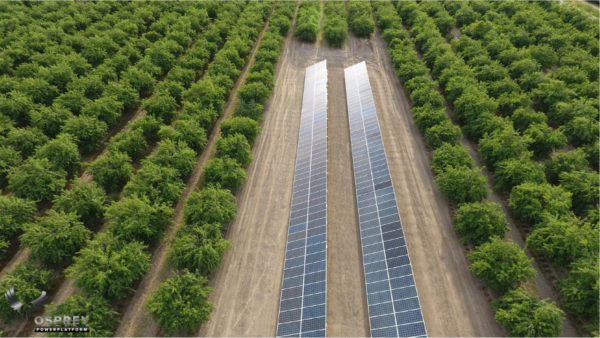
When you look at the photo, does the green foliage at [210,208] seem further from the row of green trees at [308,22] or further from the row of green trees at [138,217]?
the row of green trees at [308,22]

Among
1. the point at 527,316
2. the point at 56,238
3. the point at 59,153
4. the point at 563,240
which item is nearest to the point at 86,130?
the point at 59,153

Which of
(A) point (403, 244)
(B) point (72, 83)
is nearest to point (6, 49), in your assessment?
(B) point (72, 83)

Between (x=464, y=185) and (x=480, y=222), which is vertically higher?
(x=464, y=185)

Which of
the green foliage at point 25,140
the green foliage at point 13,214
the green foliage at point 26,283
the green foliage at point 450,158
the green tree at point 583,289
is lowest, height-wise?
the green tree at point 583,289

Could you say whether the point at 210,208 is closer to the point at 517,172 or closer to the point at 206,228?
the point at 206,228

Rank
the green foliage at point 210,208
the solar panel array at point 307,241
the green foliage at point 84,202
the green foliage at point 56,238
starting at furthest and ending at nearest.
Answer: the green foliage at point 84,202
the green foliage at point 210,208
the green foliage at point 56,238
the solar panel array at point 307,241

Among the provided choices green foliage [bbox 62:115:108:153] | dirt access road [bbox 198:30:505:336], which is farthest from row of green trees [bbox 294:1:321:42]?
green foliage [bbox 62:115:108:153]

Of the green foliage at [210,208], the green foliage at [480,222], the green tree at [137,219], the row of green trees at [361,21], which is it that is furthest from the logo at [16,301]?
the row of green trees at [361,21]
